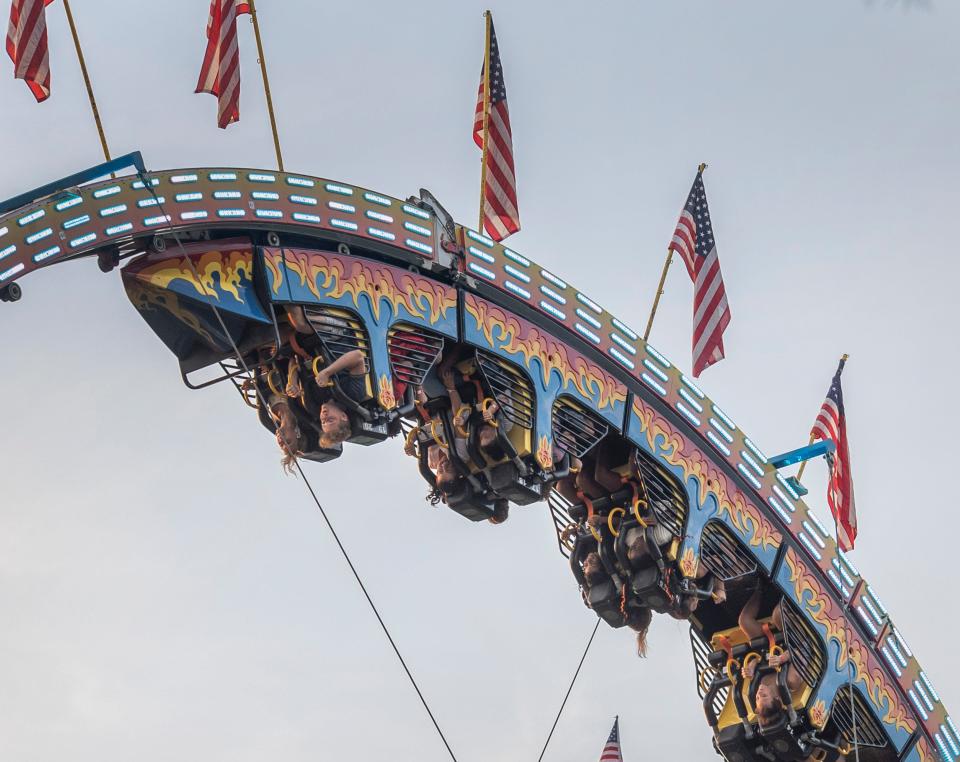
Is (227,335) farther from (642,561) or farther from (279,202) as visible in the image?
(642,561)

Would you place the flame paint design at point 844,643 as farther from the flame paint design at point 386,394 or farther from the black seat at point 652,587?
the flame paint design at point 386,394

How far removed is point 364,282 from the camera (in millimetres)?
19688

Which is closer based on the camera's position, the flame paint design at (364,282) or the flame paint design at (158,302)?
the flame paint design at (158,302)

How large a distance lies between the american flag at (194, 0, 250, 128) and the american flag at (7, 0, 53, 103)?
166cm

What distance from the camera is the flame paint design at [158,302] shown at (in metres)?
18.3

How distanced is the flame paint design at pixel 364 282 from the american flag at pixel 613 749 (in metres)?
8.72

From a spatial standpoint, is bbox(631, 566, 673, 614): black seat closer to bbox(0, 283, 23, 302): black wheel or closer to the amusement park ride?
the amusement park ride

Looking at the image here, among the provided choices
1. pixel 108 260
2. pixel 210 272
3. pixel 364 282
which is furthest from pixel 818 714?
pixel 108 260

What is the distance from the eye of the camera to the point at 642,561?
22453mm

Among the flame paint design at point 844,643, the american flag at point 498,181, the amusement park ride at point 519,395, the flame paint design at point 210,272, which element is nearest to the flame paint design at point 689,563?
the amusement park ride at point 519,395

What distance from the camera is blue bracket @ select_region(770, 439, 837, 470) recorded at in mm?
24859

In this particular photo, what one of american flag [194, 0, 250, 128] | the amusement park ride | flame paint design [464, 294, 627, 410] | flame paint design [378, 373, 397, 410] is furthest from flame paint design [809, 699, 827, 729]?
american flag [194, 0, 250, 128]

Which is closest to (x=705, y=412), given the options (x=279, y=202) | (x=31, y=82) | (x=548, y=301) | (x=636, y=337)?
(x=636, y=337)

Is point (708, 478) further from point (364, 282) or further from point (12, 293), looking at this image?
point (12, 293)
